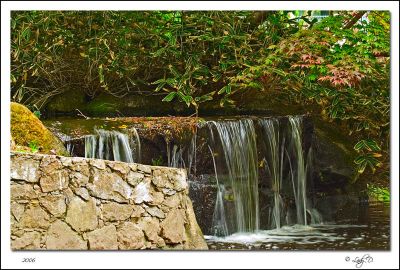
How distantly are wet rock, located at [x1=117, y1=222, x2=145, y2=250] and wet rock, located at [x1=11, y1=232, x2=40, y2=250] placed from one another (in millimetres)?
574

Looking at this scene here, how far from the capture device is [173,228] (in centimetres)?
477

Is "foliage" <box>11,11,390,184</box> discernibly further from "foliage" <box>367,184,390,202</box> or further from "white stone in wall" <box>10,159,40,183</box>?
"white stone in wall" <box>10,159,40,183</box>

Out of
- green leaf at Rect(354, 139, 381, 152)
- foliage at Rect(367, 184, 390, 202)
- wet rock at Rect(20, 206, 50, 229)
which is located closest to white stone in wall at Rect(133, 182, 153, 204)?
wet rock at Rect(20, 206, 50, 229)

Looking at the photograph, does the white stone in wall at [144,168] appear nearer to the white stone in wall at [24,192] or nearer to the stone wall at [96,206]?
the stone wall at [96,206]

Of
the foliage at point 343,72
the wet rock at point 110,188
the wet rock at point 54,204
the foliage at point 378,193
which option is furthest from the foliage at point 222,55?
the wet rock at point 54,204

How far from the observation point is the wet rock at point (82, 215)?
14.3 ft

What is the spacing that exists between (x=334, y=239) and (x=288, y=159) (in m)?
1.22

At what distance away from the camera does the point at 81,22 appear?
6773 mm

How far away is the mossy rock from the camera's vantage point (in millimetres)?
5180

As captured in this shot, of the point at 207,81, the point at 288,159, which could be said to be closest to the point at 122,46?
the point at 207,81

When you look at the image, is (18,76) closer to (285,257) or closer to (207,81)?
(207,81)

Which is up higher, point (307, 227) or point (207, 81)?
point (207, 81)

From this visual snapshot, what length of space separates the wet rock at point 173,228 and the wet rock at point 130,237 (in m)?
0.19

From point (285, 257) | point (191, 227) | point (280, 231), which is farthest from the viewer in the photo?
point (280, 231)
